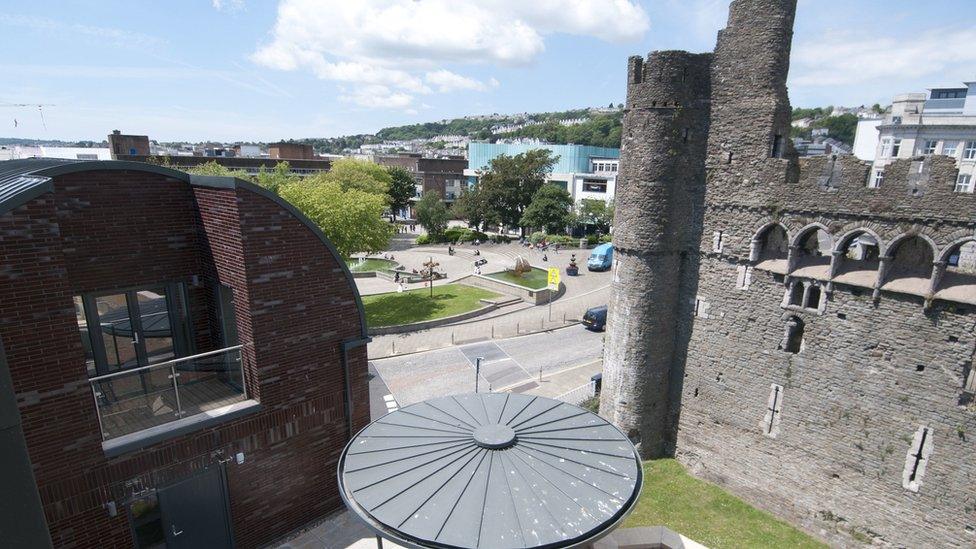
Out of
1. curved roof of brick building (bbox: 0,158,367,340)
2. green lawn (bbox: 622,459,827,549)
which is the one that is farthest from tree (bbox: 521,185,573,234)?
curved roof of brick building (bbox: 0,158,367,340)

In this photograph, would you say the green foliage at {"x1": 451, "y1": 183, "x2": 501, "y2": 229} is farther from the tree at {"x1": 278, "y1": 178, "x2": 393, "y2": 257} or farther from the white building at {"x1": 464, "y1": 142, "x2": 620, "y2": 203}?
the tree at {"x1": 278, "y1": 178, "x2": 393, "y2": 257}

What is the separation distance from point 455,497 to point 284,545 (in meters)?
6.62

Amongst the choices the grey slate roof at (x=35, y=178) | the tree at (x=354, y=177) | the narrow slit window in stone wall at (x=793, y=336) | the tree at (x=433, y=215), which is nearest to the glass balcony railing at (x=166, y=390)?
the grey slate roof at (x=35, y=178)

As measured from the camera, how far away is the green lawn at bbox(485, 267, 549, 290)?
41.0 metres

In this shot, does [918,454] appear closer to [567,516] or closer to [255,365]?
[567,516]

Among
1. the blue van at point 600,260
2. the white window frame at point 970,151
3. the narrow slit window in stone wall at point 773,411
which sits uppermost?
the white window frame at point 970,151

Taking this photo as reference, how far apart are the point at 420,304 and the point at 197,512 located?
26147 mm

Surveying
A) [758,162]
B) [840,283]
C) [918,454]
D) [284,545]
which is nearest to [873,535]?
[918,454]

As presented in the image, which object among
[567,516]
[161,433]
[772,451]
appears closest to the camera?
[567,516]

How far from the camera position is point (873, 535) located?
47.0 feet

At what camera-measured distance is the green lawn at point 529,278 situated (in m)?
41.0

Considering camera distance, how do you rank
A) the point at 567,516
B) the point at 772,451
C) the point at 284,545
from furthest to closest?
the point at 772,451 < the point at 284,545 < the point at 567,516

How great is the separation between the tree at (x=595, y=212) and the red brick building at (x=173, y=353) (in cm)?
6102

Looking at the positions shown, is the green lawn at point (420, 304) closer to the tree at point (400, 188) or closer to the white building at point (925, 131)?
the white building at point (925, 131)
